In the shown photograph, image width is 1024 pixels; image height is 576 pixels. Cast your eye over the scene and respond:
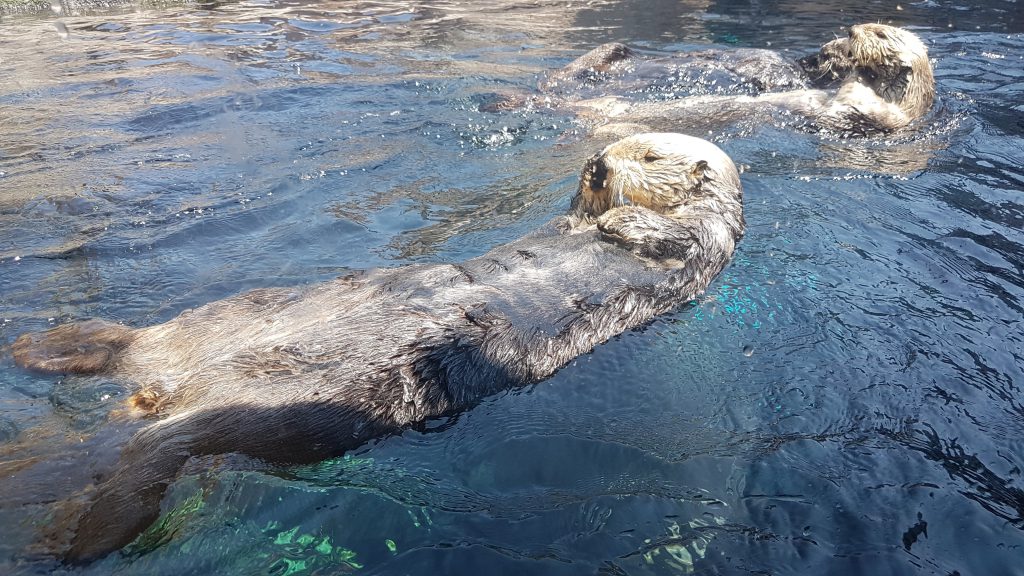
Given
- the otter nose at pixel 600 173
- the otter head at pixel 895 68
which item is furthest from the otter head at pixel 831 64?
the otter nose at pixel 600 173

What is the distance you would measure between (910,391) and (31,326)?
14.7 feet

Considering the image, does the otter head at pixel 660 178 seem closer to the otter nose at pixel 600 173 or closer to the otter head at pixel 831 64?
the otter nose at pixel 600 173

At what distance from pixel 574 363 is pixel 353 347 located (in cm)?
107

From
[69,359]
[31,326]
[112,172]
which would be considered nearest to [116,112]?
[112,172]

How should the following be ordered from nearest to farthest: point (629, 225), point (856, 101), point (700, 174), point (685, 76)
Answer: point (629, 225), point (700, 174), point (856, 101), point (685, 76)

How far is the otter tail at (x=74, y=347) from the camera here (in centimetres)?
307

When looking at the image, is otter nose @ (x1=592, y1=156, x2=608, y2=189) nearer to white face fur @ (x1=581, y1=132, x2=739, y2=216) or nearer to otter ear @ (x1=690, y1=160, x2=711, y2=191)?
white face fur @ (x1=581, y1=132, x2=739, y2=216)

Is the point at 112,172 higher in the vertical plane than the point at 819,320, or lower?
higher

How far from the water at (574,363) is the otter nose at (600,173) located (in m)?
0.63

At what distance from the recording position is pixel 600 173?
15.4 ft

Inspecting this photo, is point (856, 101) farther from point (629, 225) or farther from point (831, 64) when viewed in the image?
point (629, 225)

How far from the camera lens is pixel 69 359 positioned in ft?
10.1

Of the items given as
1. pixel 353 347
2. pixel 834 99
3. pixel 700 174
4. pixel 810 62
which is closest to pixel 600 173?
pixel 700 174

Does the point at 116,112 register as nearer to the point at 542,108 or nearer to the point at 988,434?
the point at 542,108
